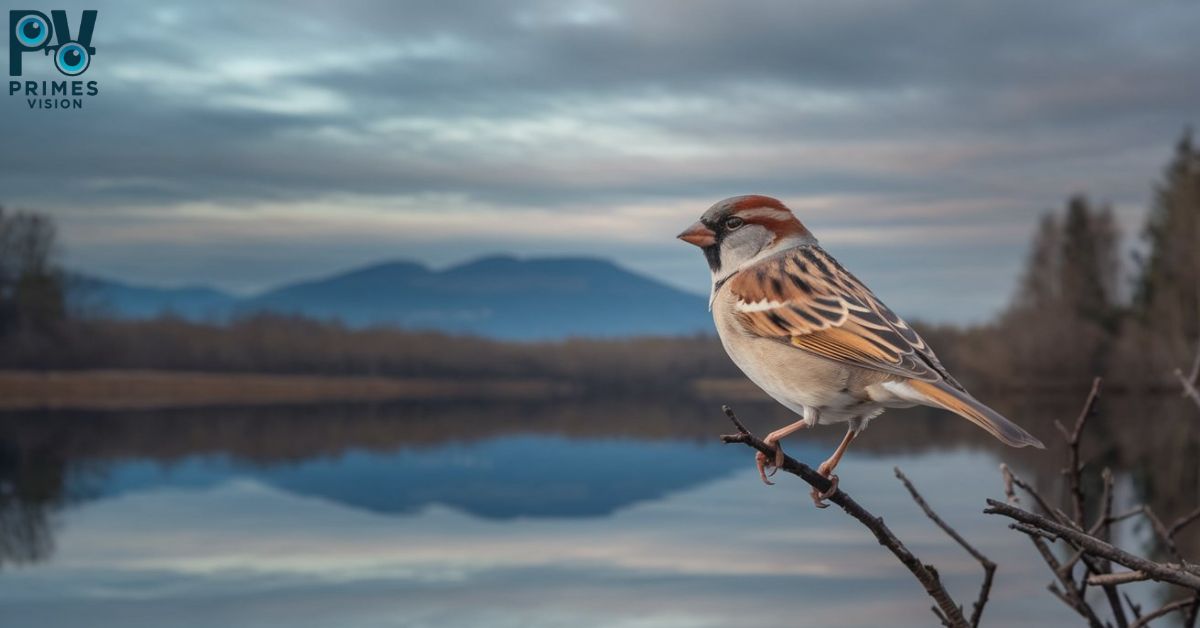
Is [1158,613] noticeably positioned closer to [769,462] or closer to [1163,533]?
[1163,533]

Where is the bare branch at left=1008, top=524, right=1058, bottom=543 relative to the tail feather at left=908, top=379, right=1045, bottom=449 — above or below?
below

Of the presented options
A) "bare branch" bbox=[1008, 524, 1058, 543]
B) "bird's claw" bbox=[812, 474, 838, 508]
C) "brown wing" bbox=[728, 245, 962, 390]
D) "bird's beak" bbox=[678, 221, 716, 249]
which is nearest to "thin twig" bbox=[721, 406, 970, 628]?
"bird's claw" bbox=[812, 474, 838, 508]

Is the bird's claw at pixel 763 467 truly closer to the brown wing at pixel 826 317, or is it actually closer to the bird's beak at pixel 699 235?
the brown wing at pixel 826 317

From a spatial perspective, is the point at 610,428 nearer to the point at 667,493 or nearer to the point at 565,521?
the point at 565,521

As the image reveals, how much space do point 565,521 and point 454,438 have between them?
27635mm

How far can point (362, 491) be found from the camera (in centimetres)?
14125

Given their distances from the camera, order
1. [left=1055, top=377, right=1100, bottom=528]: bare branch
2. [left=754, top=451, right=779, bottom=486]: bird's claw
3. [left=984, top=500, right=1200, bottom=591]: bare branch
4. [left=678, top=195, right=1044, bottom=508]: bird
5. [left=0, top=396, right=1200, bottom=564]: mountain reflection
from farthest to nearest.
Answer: [left=0, top=396, right=1200, bottom=564]: mountain reflection
[left=1055, top=377, right=1100, bottom=528]: bare branch
[left=678, top=195, right=1044, bottom=508]: bird
[left=754, top=451, right=779, bottom=486]: bird's claw
[left=984, top=500, right=1200, bottom=591]: bare branch

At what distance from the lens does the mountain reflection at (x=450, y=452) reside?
359 feet

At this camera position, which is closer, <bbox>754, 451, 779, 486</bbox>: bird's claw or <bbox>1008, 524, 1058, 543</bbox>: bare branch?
<bbox>1008, 524, 1058, 543</bbox>: bare branch

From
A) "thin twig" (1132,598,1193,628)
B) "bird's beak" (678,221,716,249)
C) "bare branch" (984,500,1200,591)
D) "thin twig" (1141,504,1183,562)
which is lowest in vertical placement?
"thin twig" (1132,598,1193,628)

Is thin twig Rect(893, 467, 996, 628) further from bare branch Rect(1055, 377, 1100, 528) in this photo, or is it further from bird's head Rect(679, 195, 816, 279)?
bird's head Rect(679, 195, 816, 279)

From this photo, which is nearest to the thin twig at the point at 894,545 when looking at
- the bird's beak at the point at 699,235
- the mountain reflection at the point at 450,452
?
the bird's beak at the point at 699,235

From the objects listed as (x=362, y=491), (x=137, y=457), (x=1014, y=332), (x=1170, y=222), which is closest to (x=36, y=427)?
(x=137, y=457)

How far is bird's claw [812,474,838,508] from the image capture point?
162 inches
